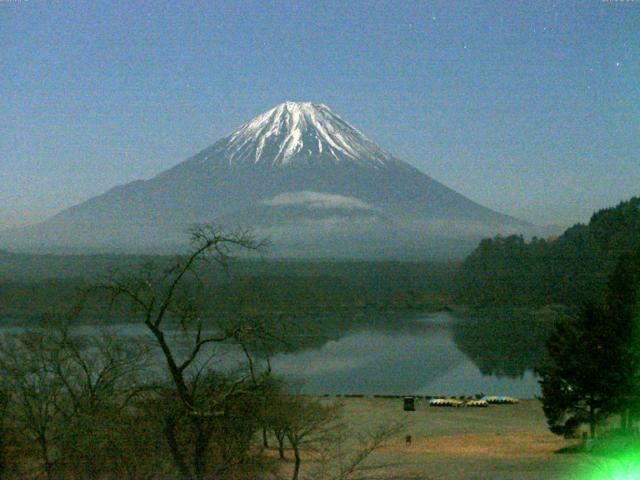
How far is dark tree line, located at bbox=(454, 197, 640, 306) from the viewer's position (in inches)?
2857

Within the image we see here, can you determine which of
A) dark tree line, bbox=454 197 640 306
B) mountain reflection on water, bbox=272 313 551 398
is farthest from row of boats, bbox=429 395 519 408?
dark tree line, bbox=454 197 640 306

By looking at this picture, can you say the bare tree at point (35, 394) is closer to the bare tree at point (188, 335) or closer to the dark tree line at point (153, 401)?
the dark tree line at point (153, 401)

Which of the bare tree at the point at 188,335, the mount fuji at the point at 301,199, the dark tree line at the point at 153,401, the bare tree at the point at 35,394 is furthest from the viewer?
the mount fuji at the point at 301,199

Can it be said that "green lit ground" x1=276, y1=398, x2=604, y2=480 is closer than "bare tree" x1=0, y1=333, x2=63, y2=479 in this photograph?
No

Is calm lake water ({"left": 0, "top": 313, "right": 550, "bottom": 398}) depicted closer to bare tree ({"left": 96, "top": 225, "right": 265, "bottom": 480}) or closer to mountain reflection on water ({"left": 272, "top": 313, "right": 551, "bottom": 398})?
mountain reflection on water ({"left": 272, "top": 313, "right": 551, "bottom": 398})

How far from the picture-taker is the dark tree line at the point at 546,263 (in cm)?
7256

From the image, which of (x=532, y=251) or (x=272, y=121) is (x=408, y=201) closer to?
(x=272, y=121)

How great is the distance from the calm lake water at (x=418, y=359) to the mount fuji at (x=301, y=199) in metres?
73.4

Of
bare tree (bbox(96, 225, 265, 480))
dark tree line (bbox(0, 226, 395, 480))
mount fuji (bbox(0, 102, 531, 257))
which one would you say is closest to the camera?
bare tree (bbox(96, 225, 265, 480))

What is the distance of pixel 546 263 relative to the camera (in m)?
76.9

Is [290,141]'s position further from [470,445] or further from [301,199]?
[470,445]

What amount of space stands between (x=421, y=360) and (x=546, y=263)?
41614mm

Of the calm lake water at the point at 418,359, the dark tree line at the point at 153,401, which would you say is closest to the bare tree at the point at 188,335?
the dark tree line at the point at 153,401

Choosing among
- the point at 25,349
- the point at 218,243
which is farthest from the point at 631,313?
the point at 218,243
